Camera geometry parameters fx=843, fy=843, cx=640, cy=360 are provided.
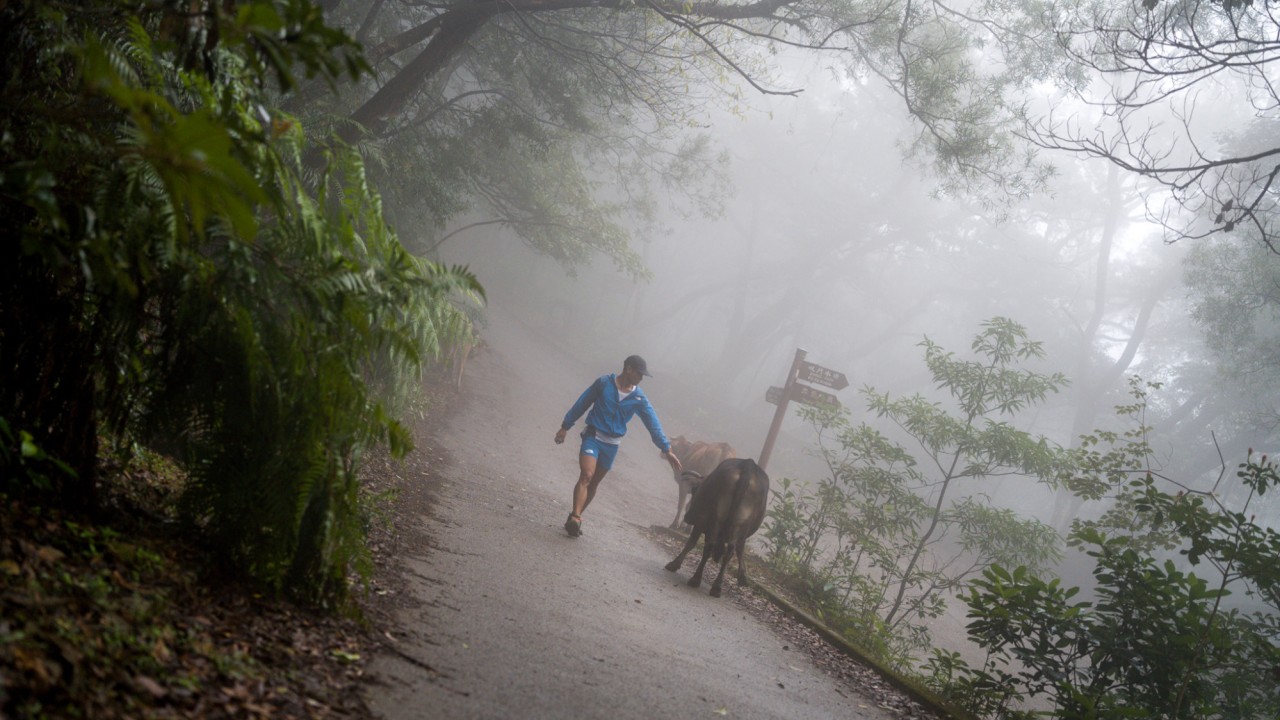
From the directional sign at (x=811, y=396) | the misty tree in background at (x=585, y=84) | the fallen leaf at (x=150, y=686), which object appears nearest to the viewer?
the fallen leaf at (x=150, y=686)

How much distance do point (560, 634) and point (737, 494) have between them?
362cm

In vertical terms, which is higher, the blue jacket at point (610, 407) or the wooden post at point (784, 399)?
the wooden post at point (784, 399)

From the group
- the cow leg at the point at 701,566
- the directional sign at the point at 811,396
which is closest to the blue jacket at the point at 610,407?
the cow leg at the point at 701,566

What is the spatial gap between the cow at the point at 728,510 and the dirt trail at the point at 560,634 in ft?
1.37

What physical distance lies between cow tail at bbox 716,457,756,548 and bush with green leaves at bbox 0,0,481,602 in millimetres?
5186

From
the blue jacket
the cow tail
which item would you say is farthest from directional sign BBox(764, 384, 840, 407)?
the blue jacket

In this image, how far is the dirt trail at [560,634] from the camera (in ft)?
12.7

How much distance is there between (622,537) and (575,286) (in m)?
38.2

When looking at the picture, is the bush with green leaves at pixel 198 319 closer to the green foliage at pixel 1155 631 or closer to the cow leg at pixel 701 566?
the green foliage at pixel 1155 631

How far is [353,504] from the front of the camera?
3627mm

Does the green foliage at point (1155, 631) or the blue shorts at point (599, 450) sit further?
the blue shorts at point (599, 450)

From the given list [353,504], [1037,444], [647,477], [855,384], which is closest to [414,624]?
[353,504]

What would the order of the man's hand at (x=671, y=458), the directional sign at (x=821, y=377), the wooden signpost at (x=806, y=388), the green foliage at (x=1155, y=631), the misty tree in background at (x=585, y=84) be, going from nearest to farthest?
1. the green foliage at (x=1155, y=631)
2. the man's hand at (x=671, y=458)
3. the misty tree in background at (x=585, y=84)
4. the wooden signpost at (x=806, y=388)
5. the directional sign at (x=821, y=377)

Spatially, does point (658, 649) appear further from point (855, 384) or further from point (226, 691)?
point (855, 384)
